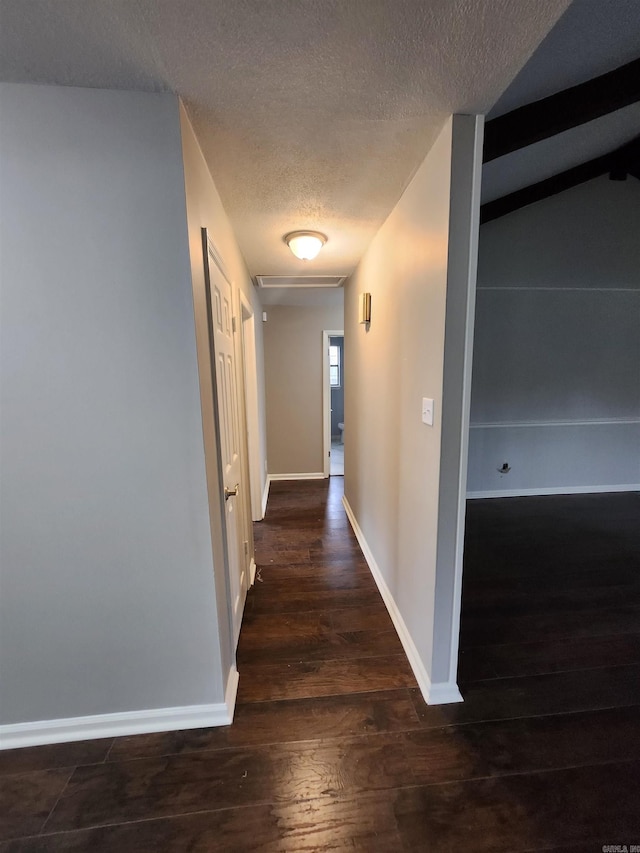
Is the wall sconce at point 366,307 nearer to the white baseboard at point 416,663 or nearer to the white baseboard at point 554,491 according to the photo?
the white baseboard at point 416,663

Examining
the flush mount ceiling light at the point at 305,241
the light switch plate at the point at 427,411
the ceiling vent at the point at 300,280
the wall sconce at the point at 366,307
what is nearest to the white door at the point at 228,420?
the flush mount ceiling light at the point at 305,241

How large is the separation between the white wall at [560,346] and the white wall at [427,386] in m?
2.19

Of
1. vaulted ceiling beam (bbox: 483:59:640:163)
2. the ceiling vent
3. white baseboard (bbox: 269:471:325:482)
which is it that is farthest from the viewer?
white baseboard (bbox: 269:471:325:482)

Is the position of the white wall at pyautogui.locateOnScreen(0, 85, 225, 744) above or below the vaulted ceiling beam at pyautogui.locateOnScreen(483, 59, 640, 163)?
below

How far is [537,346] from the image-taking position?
12.6 ft

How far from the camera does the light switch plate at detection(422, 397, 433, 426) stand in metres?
1.42

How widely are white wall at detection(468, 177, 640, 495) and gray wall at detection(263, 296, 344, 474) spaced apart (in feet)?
6.44

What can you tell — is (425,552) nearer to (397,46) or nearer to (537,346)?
(397,46)

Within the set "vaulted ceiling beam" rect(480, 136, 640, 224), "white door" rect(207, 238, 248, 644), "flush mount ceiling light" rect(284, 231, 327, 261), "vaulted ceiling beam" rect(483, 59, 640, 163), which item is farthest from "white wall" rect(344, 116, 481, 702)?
"vaulted ceiling beam" rect(480, 136, 640, 224)

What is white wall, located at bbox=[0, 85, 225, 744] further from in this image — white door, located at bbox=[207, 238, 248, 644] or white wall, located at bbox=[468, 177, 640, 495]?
white wall, located at bbox=[468, 177, 640, 495]

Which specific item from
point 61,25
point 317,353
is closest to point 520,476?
point 317,353

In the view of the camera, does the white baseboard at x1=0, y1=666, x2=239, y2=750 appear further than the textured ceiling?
Yes

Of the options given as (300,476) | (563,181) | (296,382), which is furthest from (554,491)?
(296,382)

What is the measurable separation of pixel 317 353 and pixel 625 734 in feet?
13.7
